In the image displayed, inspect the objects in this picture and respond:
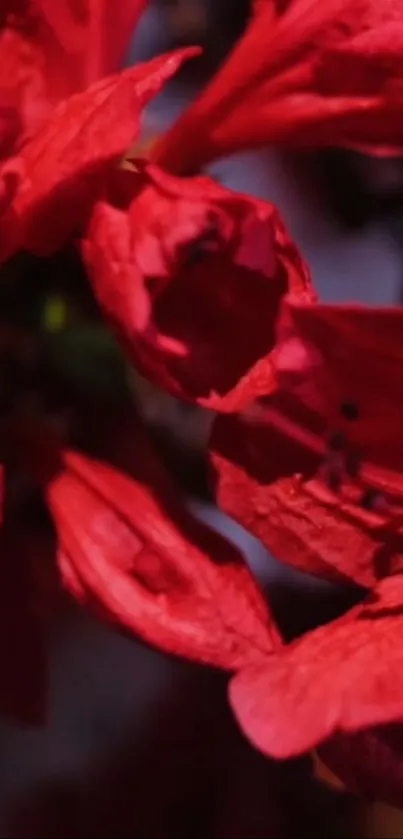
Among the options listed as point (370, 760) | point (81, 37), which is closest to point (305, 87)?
point (81, 37)

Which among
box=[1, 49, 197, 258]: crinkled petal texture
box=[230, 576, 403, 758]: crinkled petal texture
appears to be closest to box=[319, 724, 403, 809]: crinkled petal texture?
box=[230, 576, 403, 758]: crinkled petal texture

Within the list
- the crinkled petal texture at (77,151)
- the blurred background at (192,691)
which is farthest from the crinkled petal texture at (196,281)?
the blurred background at (192,691)

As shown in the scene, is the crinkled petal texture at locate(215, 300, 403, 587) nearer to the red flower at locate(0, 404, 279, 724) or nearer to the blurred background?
the red flower at locate(0, 404, 279, 724)

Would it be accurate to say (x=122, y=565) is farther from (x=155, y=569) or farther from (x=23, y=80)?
(x=23, y=80)

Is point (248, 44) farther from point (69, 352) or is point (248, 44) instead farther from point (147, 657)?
point (147, 657)

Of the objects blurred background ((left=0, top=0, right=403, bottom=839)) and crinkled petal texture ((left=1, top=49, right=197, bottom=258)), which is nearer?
crinkled petal texture ((left=1, top=49, right=197, bottom=258))

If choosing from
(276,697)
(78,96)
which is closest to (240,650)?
(276,697)
